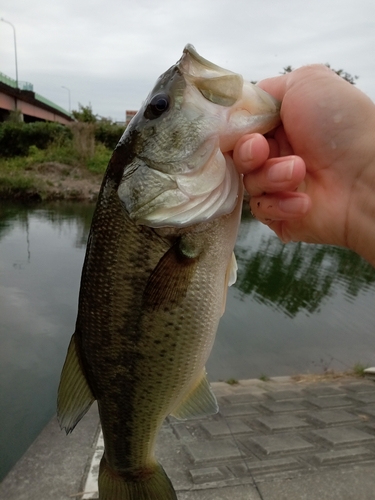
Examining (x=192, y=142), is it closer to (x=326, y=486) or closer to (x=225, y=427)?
(x=326, y=486)

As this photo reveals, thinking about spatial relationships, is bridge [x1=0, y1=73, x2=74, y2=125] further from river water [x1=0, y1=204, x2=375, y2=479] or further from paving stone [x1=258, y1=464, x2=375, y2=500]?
paving stone [x1=258, y1=464, x2=375, y2=500]

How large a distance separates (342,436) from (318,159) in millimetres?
3158

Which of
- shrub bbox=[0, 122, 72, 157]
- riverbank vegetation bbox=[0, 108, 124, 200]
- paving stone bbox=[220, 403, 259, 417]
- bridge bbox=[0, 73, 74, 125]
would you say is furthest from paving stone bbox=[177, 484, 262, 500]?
bridge bbox=[0, 73, 74, 125]

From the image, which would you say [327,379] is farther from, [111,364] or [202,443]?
[111,364]

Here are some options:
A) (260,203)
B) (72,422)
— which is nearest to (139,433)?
(72,422)

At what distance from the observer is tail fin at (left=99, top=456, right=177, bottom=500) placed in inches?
72.3

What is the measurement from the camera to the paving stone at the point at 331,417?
4203 millimetres

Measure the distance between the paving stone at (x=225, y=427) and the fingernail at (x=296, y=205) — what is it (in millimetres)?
2946

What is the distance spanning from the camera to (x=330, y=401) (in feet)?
15.6

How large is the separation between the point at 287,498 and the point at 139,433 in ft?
6.09

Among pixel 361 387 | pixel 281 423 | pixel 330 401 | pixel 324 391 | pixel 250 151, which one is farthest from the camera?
pixel 361 387

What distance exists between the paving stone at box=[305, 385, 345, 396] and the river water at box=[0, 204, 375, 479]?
1.05 meters

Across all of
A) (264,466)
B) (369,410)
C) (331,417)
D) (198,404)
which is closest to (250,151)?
(198,404)

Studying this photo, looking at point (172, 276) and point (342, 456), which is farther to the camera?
point (342, 456)
